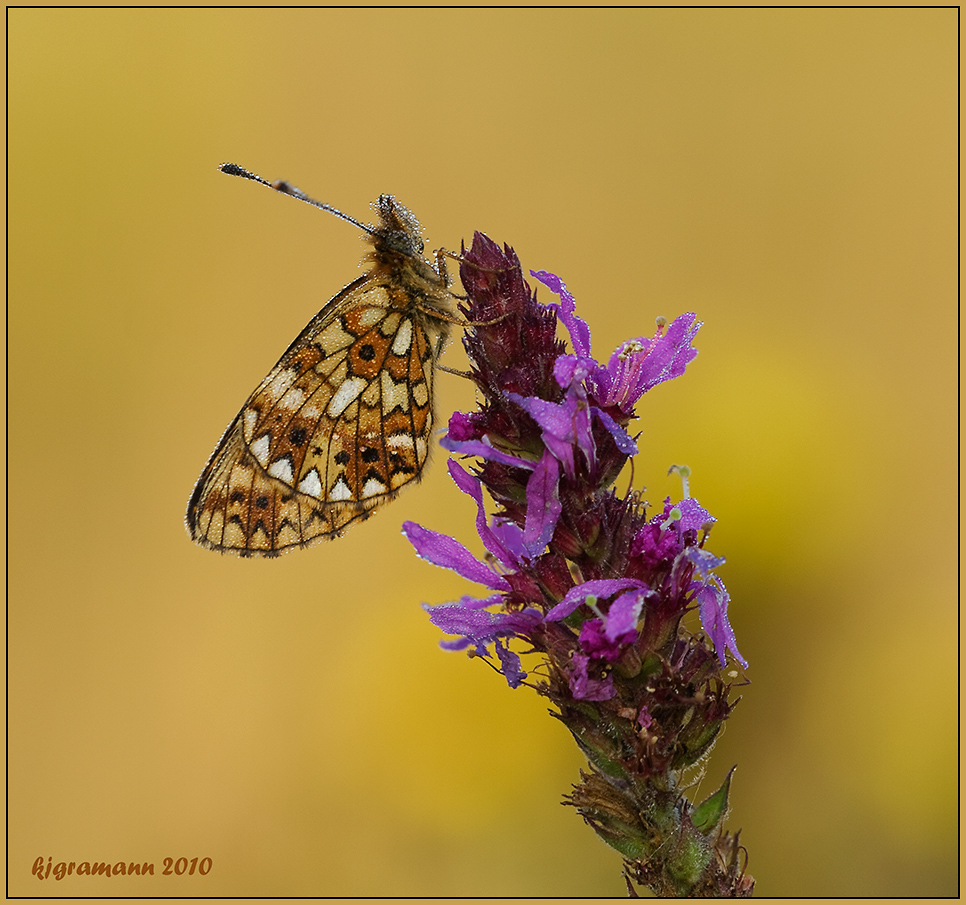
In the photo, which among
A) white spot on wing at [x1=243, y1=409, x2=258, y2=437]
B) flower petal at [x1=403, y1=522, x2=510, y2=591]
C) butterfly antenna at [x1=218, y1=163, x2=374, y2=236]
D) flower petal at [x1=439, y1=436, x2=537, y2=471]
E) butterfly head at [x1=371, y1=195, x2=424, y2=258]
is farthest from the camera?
white spot on wing at [x1=243, y1=409, x2=258, y2=437]

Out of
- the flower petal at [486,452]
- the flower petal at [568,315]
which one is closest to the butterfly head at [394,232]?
the flower petal at [568,315]

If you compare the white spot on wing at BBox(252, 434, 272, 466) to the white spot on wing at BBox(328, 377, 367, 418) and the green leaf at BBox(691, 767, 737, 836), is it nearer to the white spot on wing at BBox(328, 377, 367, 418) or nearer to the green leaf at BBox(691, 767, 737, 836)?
the white spot on wing at BBox(328, 377, 367, 418)

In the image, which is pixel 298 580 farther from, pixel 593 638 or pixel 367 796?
pixel 593 638

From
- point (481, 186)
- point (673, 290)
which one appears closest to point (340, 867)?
point (673, 290)

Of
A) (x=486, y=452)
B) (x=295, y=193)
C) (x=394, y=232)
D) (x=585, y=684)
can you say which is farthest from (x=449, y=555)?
(x=394, y=232)

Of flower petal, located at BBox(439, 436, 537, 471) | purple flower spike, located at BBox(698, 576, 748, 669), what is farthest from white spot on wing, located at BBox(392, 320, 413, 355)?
purple flower spike, located at BBox(698, 576, 748, 669)

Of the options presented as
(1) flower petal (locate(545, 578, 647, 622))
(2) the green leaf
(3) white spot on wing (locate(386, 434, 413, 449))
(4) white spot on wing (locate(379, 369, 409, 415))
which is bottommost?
(2) the green leaf

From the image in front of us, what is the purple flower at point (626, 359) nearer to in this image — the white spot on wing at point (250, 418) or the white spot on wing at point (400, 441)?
the white spot on wing at point (400, 441)

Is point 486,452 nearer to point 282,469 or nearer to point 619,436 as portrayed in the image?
point 619,436
